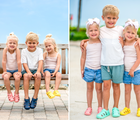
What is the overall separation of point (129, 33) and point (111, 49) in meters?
0.32

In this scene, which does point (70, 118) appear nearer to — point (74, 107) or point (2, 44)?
point (74, 107)

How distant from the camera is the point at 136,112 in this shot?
3248 mm

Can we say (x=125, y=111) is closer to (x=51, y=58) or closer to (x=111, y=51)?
(x=111, y=51)

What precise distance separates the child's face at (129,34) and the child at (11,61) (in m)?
1.61

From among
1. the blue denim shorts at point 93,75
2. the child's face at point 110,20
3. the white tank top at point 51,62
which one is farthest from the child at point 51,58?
the child's face at point 110,20

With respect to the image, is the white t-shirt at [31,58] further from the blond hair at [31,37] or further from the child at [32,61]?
the blond hair at [31,37]

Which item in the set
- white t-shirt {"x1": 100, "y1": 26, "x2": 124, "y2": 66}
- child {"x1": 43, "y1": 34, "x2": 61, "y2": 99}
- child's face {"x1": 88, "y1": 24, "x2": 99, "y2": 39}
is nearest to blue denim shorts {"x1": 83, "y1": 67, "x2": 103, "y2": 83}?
white t-shirt {"x1": 100, "y1": 26, "x2": 124, "y2": 66}

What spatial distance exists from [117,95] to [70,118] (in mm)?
715

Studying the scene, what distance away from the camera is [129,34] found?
9.56 feet

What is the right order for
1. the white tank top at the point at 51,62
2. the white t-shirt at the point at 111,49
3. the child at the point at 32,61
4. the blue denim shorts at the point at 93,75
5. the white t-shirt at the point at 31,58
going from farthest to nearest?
the white tank top at the point at 51,62, the white t-shirt at the point at 31,58, the child at the point at 32,61, the blue denim shorts at the point at 93,75, the white t-shirt at the point at 111,49

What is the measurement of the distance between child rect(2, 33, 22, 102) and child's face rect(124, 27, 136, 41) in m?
1.61

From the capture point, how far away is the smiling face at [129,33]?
2920 mm

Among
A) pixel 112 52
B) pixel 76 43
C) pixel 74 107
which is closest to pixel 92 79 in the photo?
pixel 112 52

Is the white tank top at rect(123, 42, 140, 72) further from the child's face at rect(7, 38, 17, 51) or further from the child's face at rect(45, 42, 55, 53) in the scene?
the child's face at rect(7, 38, 17, 51)
